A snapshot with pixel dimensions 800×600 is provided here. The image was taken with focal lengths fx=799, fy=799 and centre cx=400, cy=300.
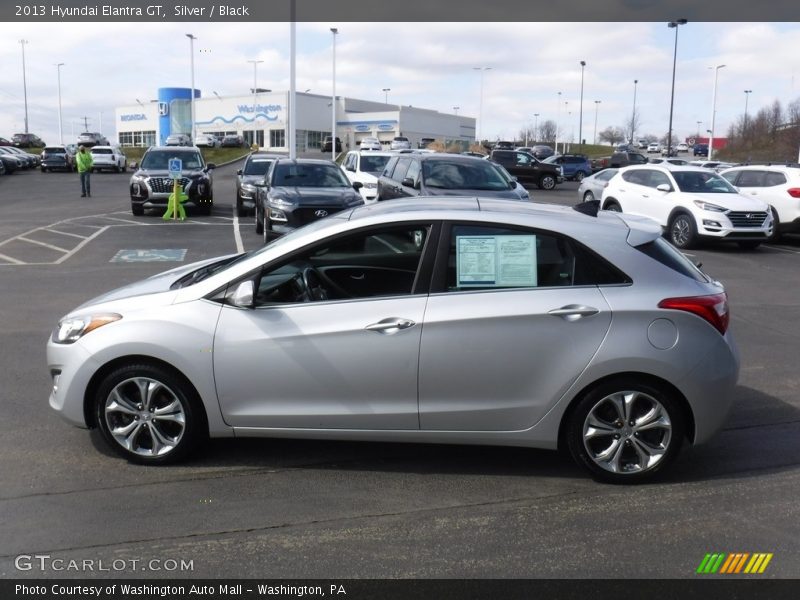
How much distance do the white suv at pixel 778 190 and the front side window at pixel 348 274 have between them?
1519cm

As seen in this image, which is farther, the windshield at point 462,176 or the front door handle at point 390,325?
the windshield at point 462,176

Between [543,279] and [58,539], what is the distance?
→ 300cm

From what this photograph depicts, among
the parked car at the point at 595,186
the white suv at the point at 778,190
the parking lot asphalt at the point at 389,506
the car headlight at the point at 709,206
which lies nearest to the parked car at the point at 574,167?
the parked car at the point at 595,186

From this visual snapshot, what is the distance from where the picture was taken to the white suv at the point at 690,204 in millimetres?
16516

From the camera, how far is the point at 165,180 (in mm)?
21062

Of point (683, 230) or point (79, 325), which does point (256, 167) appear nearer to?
point (683, 230)

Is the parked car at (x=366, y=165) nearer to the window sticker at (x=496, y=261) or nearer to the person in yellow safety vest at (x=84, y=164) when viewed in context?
the person in yellow safety vest at (x=84, y=164)

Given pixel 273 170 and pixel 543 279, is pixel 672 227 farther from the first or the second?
pixel 543 279

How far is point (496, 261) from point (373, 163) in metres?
20.2

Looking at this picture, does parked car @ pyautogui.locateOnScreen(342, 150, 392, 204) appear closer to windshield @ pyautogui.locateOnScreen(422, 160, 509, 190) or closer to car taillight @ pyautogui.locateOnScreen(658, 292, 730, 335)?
windshield @ pyautogui.locateOnScreen(422, 160, 509, 190)

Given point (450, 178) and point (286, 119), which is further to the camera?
point (286, 119)

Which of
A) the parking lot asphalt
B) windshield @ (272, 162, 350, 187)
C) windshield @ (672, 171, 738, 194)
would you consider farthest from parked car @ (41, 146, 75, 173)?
the parking lot asphalt

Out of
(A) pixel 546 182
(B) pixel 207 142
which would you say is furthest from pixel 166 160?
(B) pixel 207 142
